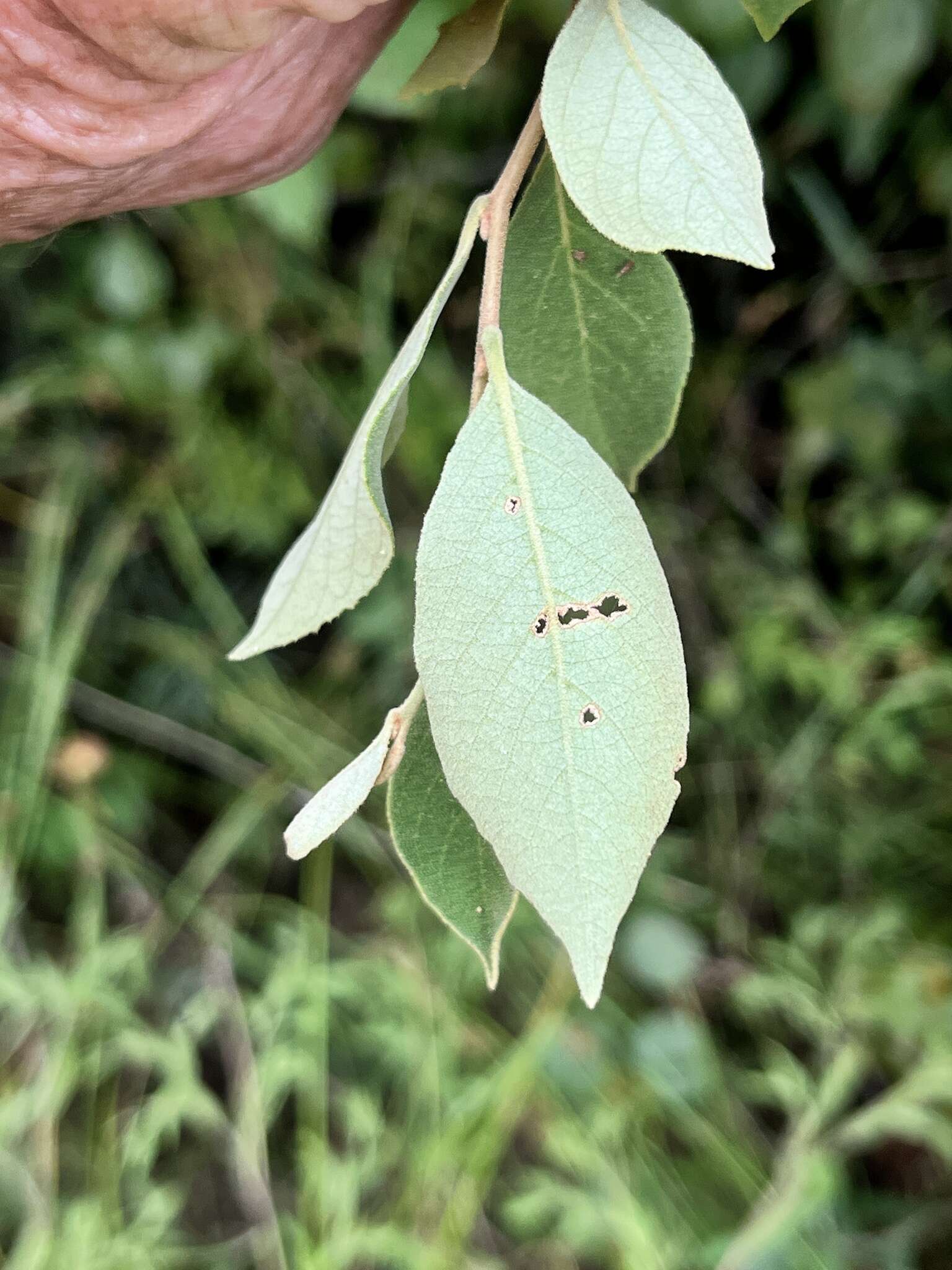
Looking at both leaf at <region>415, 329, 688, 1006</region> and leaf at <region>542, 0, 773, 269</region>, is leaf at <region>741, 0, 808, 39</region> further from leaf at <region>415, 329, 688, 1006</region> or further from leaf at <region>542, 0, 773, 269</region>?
leaf at <region>415, 329, 688, 1006</region>

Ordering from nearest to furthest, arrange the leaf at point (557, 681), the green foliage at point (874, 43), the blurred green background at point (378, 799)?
the leaf at point (557, 681)
the green foliage at point (874, 43)
the blurred green background at point (378, 799)

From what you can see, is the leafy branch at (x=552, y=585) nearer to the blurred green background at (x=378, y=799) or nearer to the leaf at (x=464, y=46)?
the leaf at (x=464, y=46)

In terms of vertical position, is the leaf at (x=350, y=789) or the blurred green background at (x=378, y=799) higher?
the leaf at (x=350, y=789)

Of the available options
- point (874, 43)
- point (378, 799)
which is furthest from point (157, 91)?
point (378, 799)

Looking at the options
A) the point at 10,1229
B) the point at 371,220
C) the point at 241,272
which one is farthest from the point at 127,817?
the point at 371,220

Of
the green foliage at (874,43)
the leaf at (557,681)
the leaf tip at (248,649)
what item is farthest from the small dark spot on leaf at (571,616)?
the green foliage at (874,43)

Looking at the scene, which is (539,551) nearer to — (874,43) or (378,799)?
(874,43)
